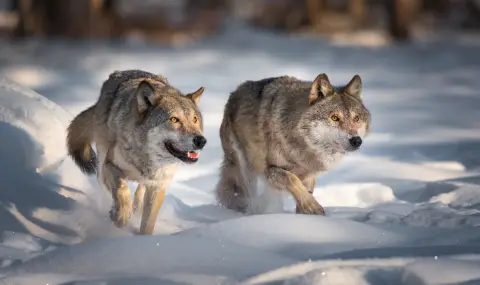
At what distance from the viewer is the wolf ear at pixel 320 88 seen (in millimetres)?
5754

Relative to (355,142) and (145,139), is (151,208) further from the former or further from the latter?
(355,142)

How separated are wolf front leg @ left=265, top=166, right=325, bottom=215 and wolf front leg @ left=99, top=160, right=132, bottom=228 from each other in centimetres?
123

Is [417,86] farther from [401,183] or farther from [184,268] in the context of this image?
[184,268]

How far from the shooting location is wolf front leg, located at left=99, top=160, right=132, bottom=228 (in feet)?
17.8

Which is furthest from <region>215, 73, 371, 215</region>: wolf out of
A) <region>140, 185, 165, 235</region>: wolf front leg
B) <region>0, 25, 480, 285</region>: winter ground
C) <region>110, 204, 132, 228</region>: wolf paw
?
<region>110, 204, 132, 228</region>: wolf paw

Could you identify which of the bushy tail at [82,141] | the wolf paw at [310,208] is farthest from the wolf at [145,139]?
the wolf paw at [310,208]

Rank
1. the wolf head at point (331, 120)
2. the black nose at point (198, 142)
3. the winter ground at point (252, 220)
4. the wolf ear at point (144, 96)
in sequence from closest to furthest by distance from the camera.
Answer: the winter ground at point (252, 220) → the black nose at point (198, 142) → the wolf ear at point (144, 96) → the wolf head at point (331, 120)

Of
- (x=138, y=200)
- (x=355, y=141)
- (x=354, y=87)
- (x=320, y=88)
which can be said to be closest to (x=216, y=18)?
(x=138, y=200)

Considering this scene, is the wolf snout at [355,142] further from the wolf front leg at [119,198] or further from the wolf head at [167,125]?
the wolf front leg at [119,198]

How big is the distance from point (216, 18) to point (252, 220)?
3017 cm

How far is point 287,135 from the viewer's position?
5891 mm

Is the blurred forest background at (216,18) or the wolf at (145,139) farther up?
the blurred forest background at (216,18)

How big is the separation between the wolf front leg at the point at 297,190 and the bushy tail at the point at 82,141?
156cm

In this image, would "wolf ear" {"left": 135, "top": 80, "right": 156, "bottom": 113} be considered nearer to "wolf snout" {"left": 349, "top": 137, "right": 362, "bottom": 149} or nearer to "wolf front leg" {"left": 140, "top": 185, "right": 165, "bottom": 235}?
"wolf front leg" {"left": 140, "top": 185, "right": 165, "bottom": 235}
